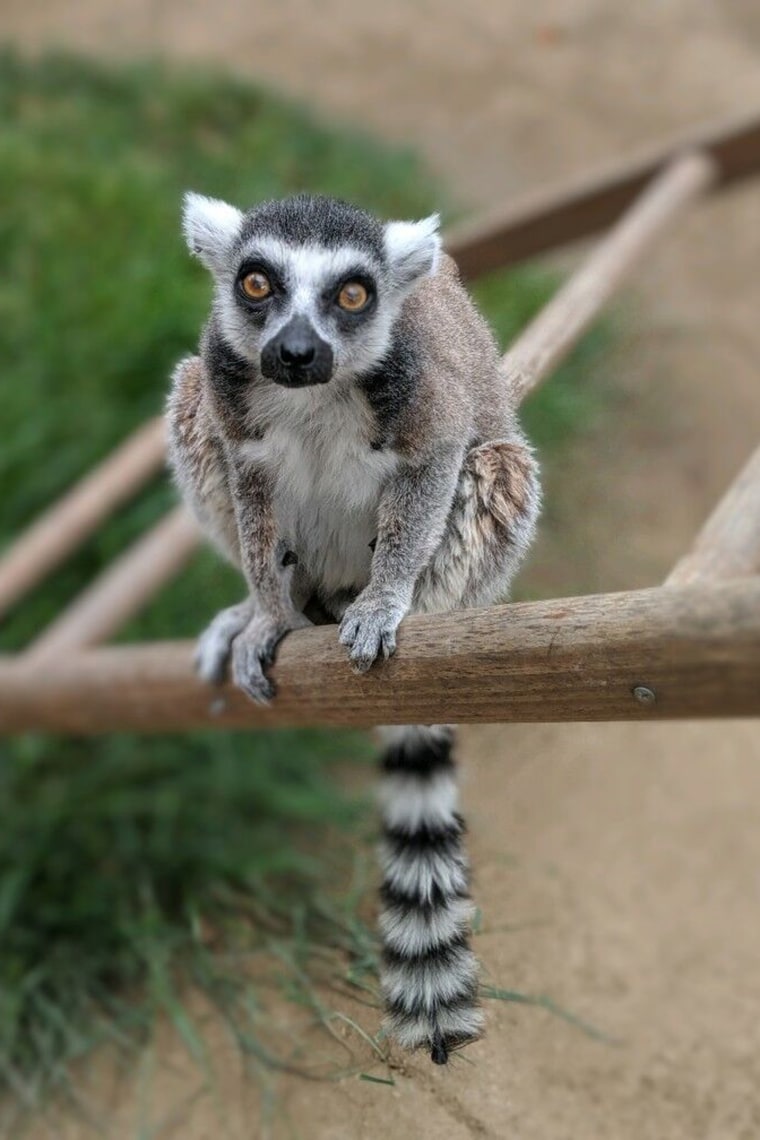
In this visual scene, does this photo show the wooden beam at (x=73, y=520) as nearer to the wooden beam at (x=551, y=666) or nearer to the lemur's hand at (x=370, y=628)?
the wooden beam at (x=551, y=666)

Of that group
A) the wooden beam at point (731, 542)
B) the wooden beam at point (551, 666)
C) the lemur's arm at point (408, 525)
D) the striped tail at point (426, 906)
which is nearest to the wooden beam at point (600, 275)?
the lemur's arm at point (408, 525)

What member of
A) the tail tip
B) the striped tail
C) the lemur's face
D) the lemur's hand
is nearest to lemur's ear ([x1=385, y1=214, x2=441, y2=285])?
the lemur's face

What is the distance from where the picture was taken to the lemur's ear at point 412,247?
4.58ft

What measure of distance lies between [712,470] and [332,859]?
181cm

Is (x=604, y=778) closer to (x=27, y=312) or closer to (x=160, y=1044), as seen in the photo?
(x=160, y=1044)

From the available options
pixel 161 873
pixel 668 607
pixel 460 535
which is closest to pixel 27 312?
pixel 161 873

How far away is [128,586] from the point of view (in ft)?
10.1

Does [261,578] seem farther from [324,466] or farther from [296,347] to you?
[296,347]

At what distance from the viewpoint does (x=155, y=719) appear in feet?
7.48

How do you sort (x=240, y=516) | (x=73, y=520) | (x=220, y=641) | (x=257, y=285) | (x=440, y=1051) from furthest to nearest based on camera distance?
(x=73, y=520)
(x=220, y=641)
(x=240, y=516)
(x=257, y=285)
(x=440, y=1051)

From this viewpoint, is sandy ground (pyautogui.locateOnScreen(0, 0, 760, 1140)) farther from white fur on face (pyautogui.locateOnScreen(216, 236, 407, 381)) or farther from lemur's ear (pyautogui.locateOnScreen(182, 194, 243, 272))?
lemur's ear (pyautogui.locateOnScreen(182, 194, 243, 272))

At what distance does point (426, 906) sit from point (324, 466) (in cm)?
63

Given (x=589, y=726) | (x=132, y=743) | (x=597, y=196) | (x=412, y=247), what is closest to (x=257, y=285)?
(x=412, y=247)

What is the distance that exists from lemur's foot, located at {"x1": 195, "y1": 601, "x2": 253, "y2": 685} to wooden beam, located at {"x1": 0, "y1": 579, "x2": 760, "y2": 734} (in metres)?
0.08
